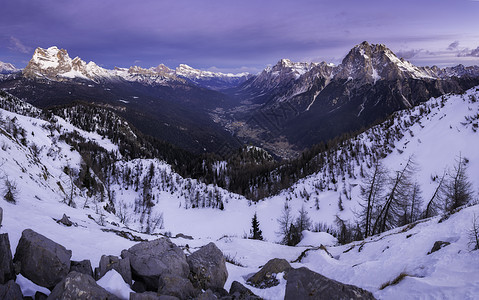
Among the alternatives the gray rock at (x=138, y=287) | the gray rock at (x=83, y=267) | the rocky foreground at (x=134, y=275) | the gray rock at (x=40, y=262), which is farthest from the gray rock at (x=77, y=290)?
the gray rock at (x=138, y=287)

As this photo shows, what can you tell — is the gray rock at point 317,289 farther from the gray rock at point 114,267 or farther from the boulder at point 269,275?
the gray rock at point 114,267

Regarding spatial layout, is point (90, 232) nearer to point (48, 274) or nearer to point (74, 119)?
point (48, 274)

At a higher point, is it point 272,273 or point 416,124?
point 416,124

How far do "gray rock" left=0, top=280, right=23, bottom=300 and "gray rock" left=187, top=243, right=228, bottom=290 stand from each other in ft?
19.5

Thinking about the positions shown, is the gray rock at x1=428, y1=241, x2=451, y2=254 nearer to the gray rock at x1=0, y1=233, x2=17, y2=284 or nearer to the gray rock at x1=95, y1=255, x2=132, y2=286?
the gray rock at x1=95, y1=255, x2=132, y2=286

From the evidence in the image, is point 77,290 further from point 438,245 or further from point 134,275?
point 438,245

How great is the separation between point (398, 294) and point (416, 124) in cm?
9639

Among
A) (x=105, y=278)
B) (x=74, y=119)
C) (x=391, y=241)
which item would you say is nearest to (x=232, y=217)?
(x=391, y=241)

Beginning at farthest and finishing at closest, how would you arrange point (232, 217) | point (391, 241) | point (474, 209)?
point (232, 217) → point (391, 241) → point (474, 209)

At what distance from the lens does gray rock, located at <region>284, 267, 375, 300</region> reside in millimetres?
7352

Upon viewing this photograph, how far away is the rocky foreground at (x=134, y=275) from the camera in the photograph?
248 inches

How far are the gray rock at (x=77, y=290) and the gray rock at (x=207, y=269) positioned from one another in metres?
4.65

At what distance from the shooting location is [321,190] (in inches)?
2886

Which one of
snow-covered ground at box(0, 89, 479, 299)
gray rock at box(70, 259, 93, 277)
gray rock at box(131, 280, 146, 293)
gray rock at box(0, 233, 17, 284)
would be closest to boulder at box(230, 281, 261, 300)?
snow-covered ground at box(0, 89, 479, 299)
